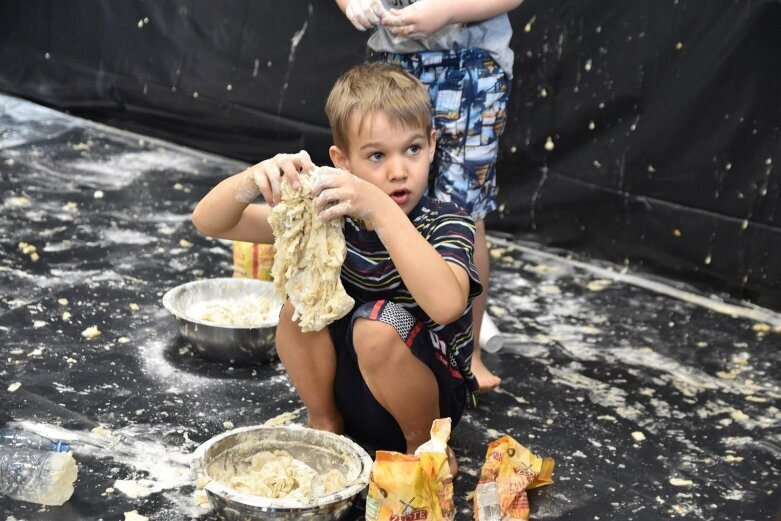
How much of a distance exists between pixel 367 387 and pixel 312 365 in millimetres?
143

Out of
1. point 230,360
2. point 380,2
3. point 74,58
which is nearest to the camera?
point 380,2

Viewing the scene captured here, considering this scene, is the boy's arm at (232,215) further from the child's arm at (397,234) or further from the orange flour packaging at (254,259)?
the orange flour packaging at (254,259)

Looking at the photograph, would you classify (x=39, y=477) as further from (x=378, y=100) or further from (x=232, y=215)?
(x=378, y=100)

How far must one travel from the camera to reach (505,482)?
2.46 meters

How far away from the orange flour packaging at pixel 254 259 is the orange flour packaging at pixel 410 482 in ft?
4.66

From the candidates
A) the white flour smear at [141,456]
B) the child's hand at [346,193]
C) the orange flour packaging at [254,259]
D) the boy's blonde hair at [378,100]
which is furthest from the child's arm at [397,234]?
the orange flour packaging at [254,259]

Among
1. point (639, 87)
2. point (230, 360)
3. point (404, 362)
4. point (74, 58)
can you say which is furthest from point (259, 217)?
point (74, 58)

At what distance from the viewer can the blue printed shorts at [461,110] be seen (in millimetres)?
3084

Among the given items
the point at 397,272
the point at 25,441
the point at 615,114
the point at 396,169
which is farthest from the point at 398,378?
the point at 615,114

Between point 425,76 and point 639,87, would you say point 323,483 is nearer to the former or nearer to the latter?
point 425,76

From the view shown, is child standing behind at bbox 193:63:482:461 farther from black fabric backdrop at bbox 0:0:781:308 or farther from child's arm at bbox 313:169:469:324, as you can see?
black fabric backdrop at bbox 0:0:781:308

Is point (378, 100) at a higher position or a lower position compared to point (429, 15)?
lower

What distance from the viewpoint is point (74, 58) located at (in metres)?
5.84

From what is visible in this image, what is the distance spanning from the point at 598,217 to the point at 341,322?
207cm
